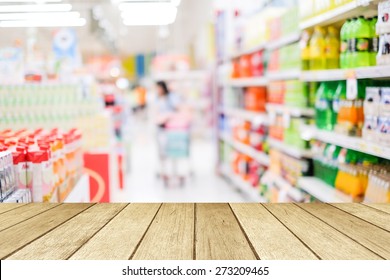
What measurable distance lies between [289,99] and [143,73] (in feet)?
87.2

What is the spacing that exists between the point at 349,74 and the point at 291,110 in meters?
1.58

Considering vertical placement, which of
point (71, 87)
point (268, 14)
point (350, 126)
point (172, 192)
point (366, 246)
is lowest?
point (172, 192)

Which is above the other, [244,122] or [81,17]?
[81,17]

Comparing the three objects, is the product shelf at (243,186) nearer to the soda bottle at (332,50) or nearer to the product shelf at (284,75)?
the product shelf at (284,75)

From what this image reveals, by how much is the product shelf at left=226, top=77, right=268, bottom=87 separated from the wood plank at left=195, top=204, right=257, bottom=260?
4.25 metres

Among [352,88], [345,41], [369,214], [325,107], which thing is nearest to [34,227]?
[369,214]

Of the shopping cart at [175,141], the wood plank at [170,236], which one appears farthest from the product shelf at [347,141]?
the shopping cart at [175,141]

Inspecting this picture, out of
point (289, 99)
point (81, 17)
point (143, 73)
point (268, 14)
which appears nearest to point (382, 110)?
point (289, 99)

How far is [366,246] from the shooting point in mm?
1569

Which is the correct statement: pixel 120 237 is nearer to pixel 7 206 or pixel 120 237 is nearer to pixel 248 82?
pixel 7 206

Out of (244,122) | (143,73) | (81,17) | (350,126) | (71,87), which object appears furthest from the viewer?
(143,73)

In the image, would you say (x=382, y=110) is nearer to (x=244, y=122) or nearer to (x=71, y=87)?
(x=71, y=87)

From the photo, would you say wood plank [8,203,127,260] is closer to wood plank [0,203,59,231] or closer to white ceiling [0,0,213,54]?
wood plank [0,203,59,231]

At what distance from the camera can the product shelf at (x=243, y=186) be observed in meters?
6.19
